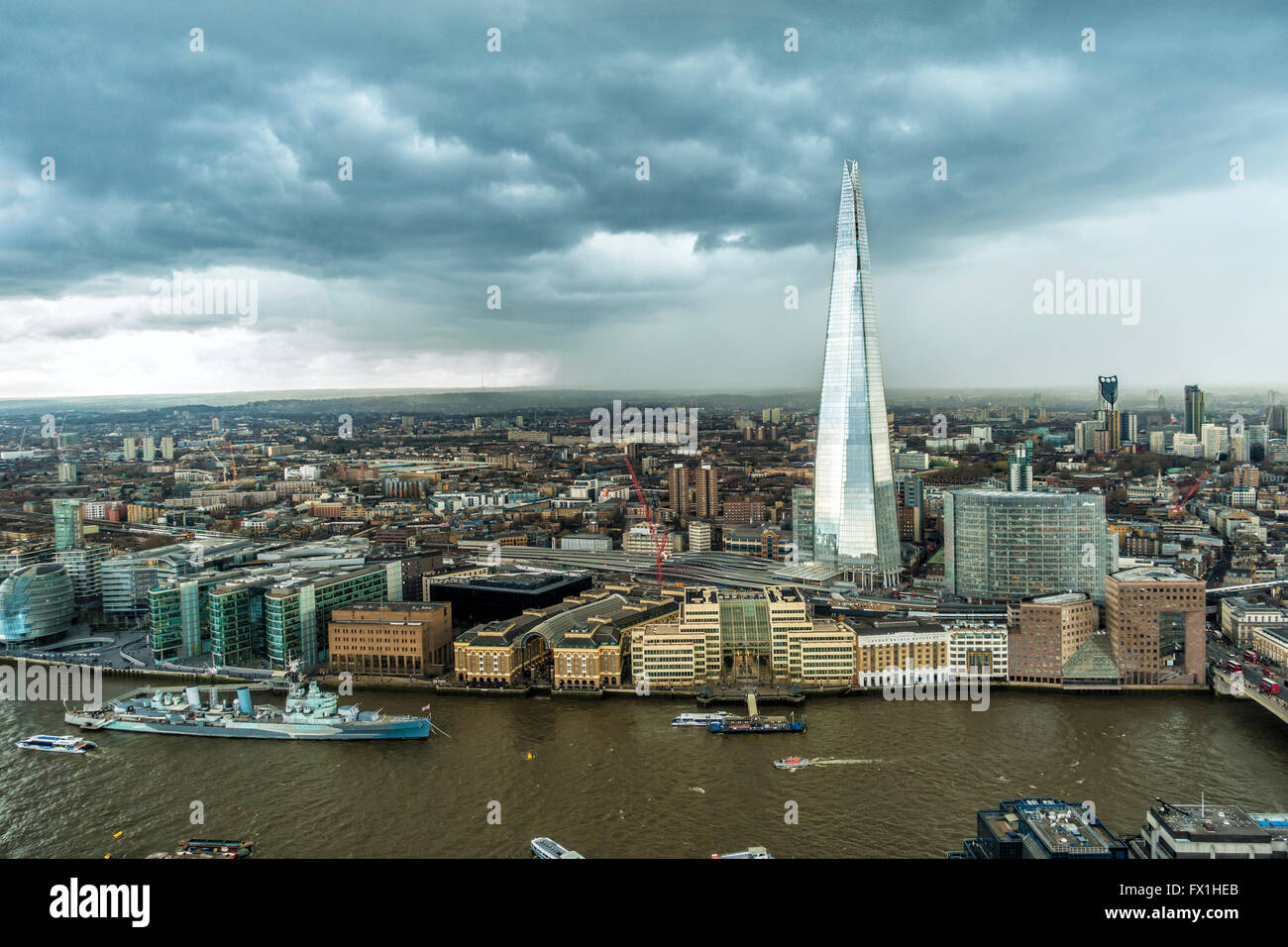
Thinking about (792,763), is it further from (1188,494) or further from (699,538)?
(1188,494)

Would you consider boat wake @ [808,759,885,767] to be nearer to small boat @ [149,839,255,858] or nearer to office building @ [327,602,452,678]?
small boat @ [149,839,255,858]

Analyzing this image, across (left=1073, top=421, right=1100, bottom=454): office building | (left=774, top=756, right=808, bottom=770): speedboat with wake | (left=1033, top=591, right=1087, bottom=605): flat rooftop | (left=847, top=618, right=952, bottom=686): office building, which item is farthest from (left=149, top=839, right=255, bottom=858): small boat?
(left=1073, top=421, right=1100, bottom=454): office building

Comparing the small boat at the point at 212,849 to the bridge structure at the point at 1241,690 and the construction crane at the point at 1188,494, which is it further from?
the construction crane at the point at 1188,494

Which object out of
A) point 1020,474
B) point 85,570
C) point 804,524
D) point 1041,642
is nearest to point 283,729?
point 1041,642
